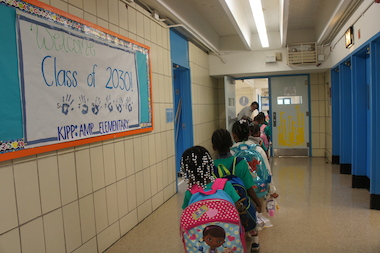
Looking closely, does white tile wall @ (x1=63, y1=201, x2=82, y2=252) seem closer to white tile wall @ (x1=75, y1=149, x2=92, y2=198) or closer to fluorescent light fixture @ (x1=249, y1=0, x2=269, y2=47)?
white tile wall @ (x1=75, y1=149, x2=92, y2=198)

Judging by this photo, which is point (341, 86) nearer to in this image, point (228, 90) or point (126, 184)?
point (228, 90)

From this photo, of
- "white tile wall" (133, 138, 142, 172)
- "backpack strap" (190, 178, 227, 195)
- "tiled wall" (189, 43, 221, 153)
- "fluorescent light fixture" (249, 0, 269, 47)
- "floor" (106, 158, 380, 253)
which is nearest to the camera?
"backpack strap" (190, 178, 227, 195)

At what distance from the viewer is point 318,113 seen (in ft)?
26.1

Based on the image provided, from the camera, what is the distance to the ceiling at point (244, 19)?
426 centimetres

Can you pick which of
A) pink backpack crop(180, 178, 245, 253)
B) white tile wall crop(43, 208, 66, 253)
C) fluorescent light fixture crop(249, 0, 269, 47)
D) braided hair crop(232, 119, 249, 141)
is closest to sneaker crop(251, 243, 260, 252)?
braided hair crop(232, 119, 249, 141)

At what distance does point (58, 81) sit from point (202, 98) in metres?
4.51

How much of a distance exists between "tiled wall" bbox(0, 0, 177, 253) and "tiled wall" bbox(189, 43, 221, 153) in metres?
1.38

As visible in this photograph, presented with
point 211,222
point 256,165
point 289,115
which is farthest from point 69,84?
point 289,115

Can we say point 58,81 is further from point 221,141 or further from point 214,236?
point 214,236

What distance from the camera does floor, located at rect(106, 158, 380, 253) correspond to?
297 cm

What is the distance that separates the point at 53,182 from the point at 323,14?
17.7 ft

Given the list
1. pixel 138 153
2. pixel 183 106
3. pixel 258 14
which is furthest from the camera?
pixel 183 106

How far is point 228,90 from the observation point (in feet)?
23.6

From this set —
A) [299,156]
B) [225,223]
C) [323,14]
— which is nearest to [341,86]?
[323,14]
